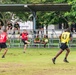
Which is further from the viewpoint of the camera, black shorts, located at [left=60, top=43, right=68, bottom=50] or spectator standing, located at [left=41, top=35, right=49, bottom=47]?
spectator standing, located at [left=41, top=35, right=49, bottom=47]

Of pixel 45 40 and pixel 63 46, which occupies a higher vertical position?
pixel 63 46

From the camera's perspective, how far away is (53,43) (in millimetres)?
33281

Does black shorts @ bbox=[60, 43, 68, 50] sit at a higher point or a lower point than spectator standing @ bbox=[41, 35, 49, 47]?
higher

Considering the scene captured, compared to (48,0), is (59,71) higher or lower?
lower

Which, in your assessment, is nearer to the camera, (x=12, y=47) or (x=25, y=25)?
(x=12, y=47)

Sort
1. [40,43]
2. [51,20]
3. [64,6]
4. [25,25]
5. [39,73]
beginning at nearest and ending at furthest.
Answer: [39,73], [64,6], [40,43], [51,20], [25,25]

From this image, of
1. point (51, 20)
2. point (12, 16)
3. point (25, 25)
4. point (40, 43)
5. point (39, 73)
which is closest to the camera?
point (39, 73)

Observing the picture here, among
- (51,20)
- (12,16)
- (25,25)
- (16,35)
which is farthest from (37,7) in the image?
(25,25)

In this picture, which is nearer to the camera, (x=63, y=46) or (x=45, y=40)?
(x=63, y=46)

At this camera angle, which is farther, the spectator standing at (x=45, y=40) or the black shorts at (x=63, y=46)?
the spectator standing at (x=45, y=40)

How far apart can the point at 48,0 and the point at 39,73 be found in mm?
27011

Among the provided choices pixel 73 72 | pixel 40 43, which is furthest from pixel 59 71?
pixel 40 43

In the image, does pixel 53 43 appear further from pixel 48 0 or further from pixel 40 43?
pixel 48 0

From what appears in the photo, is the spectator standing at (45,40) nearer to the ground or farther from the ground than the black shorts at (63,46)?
nearer to the ground
